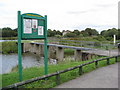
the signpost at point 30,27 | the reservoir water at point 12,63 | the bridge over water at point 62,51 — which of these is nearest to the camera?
the signpost at point 30,27

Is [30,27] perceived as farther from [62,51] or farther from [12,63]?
[62,51]

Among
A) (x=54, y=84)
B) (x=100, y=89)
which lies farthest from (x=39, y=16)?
(x=100, y=89)

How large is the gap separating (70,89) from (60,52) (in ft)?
66.5

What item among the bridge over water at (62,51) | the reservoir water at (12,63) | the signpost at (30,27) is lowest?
the reservoir water at (12,63)

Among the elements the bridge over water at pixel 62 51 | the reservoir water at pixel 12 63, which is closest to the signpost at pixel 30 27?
the reservoir water at pixel 12 63

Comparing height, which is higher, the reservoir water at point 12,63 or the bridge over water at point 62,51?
the bridge over water at point 62,51

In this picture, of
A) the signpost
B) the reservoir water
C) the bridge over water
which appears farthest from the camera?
the bridge over water

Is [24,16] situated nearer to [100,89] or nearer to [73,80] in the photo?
[73,80]

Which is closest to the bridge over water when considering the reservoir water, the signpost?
the reservoir water

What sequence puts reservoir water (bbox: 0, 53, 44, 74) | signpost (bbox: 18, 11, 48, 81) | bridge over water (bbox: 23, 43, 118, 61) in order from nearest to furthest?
signpost (bbox: 18, 11, 48, 81) → reservoir water (bbox: 0, 53, 44, 74) → bridge over water (bbox: 23, 43, 118, 61)

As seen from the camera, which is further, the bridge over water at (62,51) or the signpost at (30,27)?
the bridge over water at (62,51)

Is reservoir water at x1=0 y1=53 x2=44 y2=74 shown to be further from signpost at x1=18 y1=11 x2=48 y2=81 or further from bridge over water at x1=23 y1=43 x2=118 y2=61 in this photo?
signpost at x1=18 y1=11 x2=48 y2=81

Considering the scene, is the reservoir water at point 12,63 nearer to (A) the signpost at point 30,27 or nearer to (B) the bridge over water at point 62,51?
(B) the bridge over water at point 62,51

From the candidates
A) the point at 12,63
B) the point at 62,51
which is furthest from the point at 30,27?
the point at 62,51
